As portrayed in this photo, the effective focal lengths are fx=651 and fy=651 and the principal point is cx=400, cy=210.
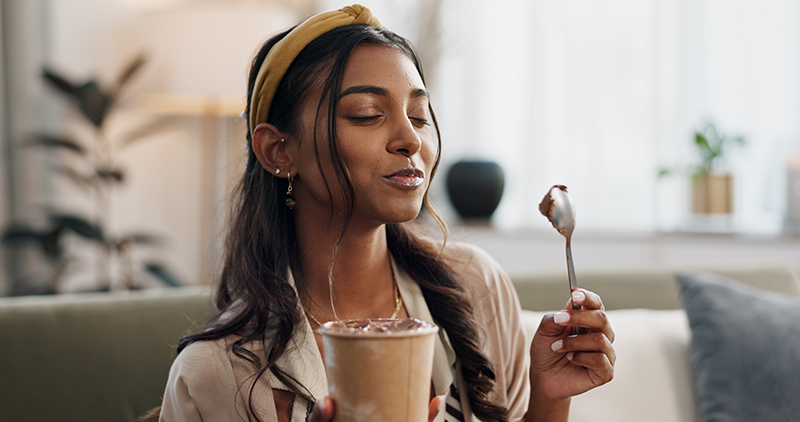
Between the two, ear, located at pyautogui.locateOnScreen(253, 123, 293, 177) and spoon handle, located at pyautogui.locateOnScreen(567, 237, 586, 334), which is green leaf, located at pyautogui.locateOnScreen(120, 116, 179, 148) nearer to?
ear, located at pyautogui.locateOnScreen(253, 123, 293, 177)

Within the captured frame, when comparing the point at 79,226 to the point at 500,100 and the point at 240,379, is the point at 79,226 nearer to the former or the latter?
the point at 240,379

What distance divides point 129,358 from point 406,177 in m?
0.74

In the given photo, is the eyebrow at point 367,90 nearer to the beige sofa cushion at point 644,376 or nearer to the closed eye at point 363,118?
the closed eye at point 363,118

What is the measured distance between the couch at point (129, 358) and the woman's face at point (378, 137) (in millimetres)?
515

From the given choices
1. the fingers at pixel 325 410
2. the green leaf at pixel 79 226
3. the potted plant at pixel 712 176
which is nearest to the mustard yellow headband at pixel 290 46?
the fingers at pixel 325 410

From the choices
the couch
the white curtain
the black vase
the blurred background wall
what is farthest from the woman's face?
the white curtain

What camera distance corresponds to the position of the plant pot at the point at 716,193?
275 cm

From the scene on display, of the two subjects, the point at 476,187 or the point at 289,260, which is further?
the point at 476,187

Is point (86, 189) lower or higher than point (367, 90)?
lower

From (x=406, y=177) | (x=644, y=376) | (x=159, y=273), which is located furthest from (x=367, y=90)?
(x=159, y=273)

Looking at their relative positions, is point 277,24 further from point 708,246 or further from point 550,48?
point 708,246

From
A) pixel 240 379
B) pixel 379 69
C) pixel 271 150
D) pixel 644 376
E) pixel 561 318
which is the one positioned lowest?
pixel 644 376

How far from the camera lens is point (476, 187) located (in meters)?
3.08

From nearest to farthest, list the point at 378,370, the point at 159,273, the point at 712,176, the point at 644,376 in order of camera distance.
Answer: the point at 378,370 → the point at 644,376 → the point at 712,176 → the point at 159,273
